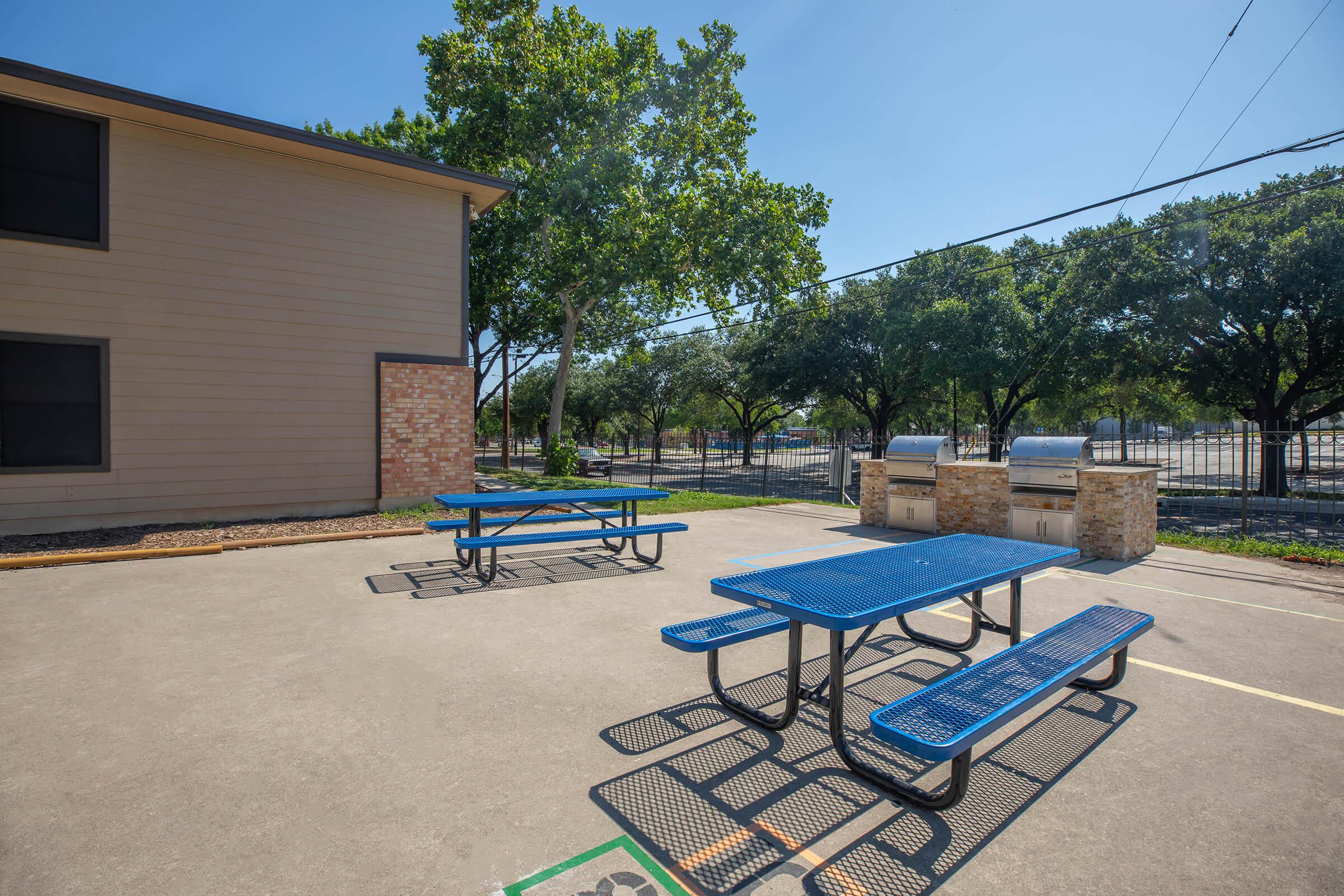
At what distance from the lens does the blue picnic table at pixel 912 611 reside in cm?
265

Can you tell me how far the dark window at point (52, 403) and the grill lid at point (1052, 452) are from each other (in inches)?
489

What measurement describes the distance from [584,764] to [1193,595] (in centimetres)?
649

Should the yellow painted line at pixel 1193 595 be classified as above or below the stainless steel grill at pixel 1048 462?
below

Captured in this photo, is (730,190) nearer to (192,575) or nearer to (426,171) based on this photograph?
(426,171)

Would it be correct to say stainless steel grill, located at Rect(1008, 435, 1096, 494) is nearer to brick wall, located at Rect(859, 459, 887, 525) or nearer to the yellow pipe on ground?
brick wall, located at Rect(859, 459, 887, 525)

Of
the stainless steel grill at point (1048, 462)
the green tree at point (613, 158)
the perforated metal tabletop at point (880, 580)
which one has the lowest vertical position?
the perforated metal tabletop at point (880, 580)

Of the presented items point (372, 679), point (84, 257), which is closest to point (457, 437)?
point (84, 257)

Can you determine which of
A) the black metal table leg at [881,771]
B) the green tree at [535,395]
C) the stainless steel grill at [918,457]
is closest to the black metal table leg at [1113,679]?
the black metal table leg at [881,771]

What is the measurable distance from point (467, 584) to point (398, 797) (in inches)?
152

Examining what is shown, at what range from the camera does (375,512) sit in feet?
35.7

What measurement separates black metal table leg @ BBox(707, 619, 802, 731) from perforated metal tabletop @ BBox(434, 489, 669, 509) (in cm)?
306

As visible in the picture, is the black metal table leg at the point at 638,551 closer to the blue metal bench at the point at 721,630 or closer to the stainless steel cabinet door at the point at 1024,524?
the blue metal bench at the point at 721,630

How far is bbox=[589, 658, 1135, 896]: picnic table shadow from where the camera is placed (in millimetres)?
2395

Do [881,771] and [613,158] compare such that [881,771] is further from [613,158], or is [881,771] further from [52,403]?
[613,158]
